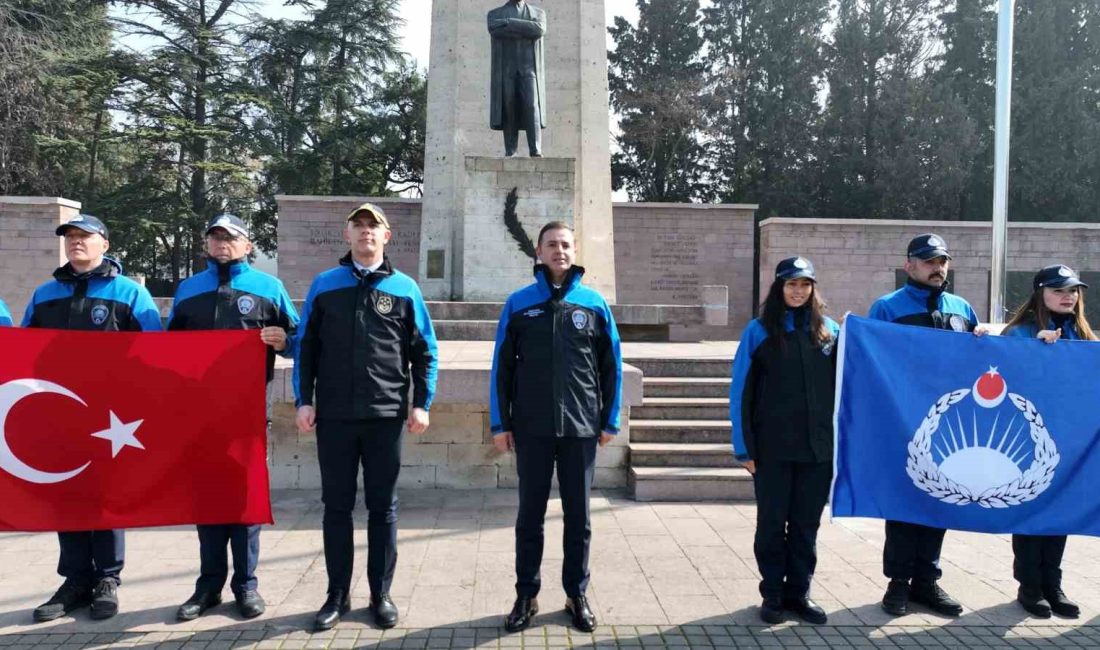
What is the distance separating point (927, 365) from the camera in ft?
13.6

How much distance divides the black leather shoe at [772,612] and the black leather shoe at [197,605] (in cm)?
293

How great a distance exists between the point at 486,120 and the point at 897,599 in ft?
38.8

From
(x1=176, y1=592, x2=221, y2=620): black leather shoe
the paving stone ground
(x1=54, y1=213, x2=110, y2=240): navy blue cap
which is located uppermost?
(x1=54, y1=213, x2=110, y2=240): navy blue cap

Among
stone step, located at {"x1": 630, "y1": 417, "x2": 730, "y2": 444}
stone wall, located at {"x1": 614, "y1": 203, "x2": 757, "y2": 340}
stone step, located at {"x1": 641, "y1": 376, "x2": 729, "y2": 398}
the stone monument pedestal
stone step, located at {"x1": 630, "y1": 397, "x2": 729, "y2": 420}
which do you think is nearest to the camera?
stone step, located at {"x1": 630, "y1": 417, "x2": 730, "y2": 444}

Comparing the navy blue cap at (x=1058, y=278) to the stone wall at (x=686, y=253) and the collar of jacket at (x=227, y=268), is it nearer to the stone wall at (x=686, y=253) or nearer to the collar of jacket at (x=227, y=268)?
the collar of jacket at (x=227, y=268)

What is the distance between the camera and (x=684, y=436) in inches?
277

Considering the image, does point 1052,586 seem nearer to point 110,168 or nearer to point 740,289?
point 740,289

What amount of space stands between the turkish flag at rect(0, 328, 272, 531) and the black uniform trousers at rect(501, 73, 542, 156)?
26.1 ft

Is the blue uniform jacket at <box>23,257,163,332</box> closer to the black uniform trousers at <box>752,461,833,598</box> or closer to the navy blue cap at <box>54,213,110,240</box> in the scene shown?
the navy blue cap at <box>54,213,110,240</box>

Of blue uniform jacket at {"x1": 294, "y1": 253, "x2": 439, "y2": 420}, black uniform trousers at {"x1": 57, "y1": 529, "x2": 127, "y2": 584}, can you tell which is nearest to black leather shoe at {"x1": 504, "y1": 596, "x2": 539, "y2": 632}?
blue uniform jacket at {"x1": 294, "y1": 253, "x2": 439, "y2": 420}

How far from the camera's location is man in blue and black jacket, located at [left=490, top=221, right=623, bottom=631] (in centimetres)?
383

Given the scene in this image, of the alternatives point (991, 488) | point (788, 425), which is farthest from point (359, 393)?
point (991, 488)

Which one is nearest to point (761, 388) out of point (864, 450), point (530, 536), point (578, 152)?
point (864, 450)

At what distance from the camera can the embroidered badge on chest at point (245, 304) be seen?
4.14 metres
